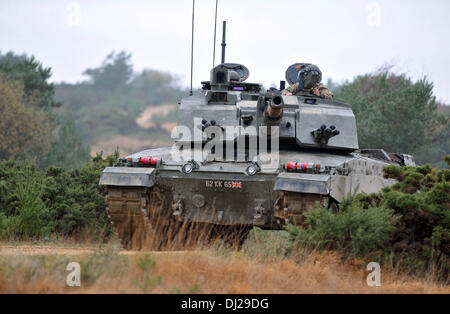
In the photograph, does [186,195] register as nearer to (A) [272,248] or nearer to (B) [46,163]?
(A) [272,248]

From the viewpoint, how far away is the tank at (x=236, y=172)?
1198 centimetres

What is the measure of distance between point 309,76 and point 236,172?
11.0 ft

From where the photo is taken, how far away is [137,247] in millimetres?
12328

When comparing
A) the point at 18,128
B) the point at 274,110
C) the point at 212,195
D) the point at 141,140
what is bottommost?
the point at 212,195

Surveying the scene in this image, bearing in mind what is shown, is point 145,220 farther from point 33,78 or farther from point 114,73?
point 114,73

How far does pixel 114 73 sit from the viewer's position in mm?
71812

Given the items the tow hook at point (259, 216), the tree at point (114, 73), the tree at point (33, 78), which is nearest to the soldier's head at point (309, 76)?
the tow hook at point (259, 216)

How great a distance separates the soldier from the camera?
1479cm

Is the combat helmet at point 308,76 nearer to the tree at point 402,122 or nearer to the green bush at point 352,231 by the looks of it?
the green bush at point 352,231

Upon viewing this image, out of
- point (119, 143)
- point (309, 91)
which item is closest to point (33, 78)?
point (119, 143)

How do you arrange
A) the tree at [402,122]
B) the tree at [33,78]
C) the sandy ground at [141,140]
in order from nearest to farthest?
the tree at [402,122]
the tree at [33,78]
the sandy ground at [141,140]

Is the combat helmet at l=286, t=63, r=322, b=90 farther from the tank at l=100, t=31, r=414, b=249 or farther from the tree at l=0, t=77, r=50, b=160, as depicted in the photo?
the tree at l=0, t=77, r=50, b=160

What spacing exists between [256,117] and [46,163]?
26.1 m

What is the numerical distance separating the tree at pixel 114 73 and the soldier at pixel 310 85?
56693mm
